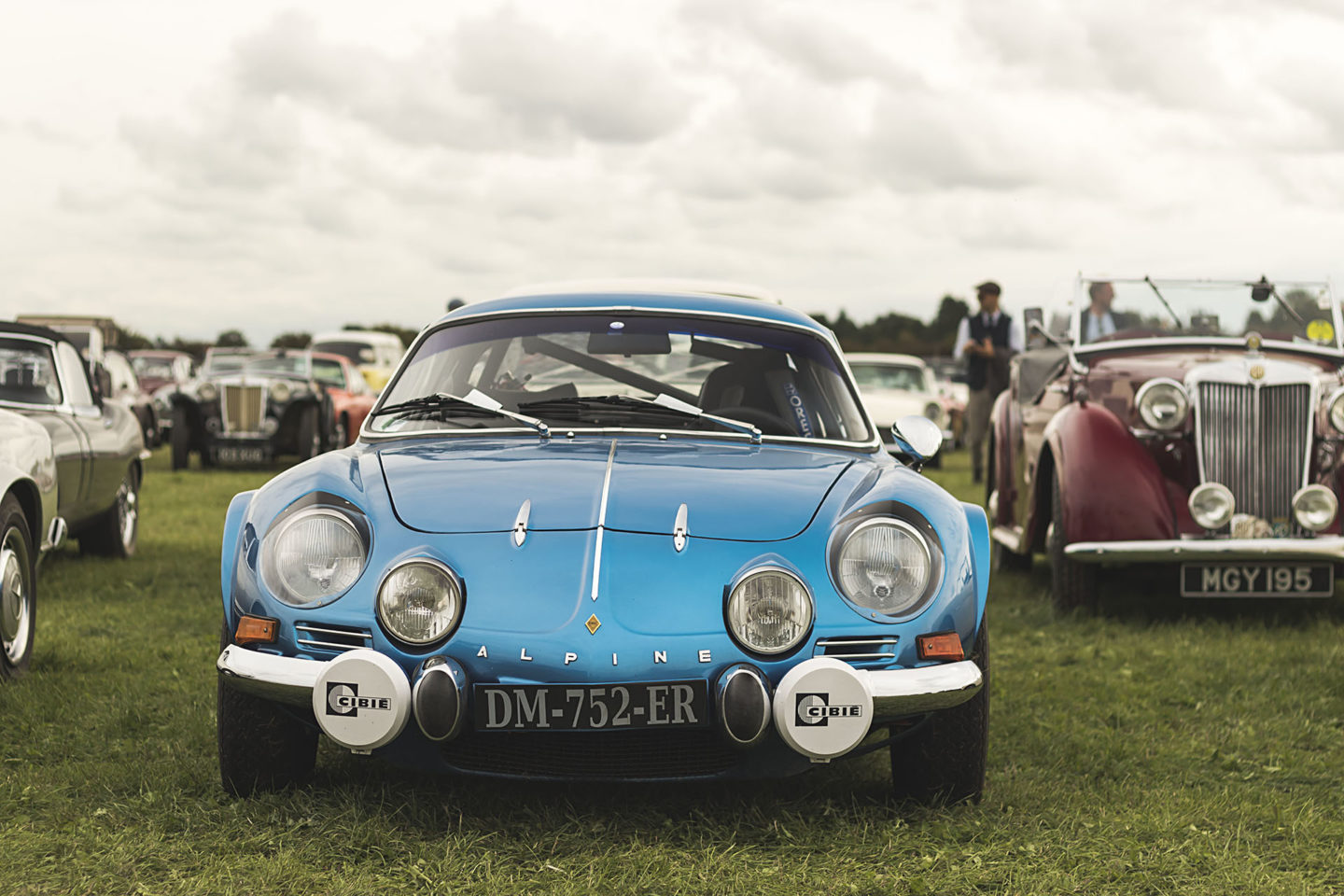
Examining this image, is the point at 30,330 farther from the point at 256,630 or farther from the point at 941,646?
the point at 941,646

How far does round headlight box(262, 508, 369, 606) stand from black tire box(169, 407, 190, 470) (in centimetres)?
1427

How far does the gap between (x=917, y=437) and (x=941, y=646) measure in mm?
1093

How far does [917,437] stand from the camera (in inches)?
166

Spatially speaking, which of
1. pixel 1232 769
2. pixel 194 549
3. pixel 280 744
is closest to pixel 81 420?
pixel 194 549

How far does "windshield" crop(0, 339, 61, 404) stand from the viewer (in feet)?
24.3

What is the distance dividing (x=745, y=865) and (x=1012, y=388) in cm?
583

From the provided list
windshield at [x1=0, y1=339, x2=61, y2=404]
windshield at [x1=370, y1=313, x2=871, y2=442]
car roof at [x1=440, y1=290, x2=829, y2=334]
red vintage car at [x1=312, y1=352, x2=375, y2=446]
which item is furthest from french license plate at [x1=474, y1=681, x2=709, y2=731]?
red vintage car at [x1=312, y1=352, x2=375, y2=446]

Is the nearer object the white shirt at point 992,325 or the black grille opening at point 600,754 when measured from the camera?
the black grille opening at point 600,754

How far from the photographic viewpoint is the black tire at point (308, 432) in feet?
54.4

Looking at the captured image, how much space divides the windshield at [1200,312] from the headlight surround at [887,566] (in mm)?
4435

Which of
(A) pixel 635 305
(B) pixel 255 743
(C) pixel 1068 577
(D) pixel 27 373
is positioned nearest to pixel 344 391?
(D) pixel 27 373

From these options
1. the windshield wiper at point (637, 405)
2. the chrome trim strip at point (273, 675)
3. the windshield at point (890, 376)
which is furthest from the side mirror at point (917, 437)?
the windshield at point (890, 376)

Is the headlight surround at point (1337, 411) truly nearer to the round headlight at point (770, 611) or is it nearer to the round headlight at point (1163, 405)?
the round headlight at point (1163, 405)

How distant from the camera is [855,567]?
3260mm
